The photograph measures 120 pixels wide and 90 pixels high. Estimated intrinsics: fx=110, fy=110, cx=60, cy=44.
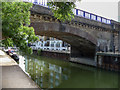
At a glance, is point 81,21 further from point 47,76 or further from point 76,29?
point 47,76

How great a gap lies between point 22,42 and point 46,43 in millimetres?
33454

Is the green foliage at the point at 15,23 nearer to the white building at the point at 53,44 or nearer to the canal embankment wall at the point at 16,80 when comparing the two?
the canal embankment wall at the point at 16,80

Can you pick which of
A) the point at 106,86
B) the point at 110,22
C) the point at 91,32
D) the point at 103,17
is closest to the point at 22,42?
the point at 106,86

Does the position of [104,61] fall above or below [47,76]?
above

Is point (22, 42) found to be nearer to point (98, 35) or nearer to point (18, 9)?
point (18, 9)

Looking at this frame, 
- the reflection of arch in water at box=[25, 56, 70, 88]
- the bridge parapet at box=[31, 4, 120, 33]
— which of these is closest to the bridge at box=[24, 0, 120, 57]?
the bridge parapet at box=[31, 4, 120, 33]

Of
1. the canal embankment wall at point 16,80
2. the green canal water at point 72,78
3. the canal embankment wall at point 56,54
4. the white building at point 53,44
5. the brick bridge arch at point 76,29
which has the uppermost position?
the brick bridge arch at point 76,29

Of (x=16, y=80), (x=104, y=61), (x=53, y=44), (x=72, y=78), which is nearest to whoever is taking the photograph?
(x=16, y=80)

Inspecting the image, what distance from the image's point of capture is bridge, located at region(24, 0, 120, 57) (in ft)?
31.8

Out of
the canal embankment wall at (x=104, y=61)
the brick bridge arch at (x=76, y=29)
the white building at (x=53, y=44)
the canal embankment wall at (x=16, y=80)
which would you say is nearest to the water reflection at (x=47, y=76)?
the canal embankment wall at (x=16, y=80)

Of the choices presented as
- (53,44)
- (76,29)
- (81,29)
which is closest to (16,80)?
(76,29)

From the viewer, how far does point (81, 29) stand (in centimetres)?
1301

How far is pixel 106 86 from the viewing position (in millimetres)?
8219

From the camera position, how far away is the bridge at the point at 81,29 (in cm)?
969
